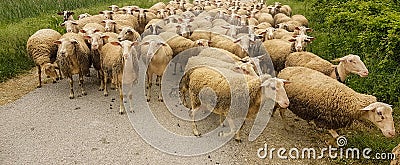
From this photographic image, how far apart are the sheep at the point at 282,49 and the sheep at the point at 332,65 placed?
316 millimetres

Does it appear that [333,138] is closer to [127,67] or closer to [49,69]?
[127,67]

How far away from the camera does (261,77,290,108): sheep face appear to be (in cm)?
580

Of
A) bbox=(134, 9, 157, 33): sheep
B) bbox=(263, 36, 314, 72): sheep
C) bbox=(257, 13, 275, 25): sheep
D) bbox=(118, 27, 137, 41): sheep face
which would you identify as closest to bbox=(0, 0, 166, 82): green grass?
bbox=(134, 9, 157, 33): sheep

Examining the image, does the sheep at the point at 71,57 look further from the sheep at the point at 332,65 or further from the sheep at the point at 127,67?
the sheep at the point at 332,65

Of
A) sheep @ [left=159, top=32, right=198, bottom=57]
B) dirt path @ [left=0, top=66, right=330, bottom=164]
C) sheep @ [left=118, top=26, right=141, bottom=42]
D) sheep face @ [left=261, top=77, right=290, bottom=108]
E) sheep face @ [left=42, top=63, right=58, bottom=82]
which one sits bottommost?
dirt path @ [left=0, top=66, right=330, bottom=164]

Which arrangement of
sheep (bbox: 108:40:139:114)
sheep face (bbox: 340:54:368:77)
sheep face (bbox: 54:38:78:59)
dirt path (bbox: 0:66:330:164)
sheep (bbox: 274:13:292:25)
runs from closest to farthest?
1. dirt path (bbox: 0:66:330:164)
2. sheep face (bbox: 340:54:368:77)
3. sheep (bbox: 108:40:139:114)
4. sheep face (bbox: 54:38:78:59)
5. sheep (bbox: 274:13:292:25)

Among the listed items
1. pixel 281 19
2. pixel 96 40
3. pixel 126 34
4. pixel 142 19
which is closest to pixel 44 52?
pixel 96 40

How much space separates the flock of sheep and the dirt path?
384 millimetres

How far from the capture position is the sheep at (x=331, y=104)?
5434 mm

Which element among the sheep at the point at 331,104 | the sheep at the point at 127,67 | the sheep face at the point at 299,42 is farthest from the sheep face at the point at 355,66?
the sheep at the point at 127,67

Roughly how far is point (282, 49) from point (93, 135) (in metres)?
4.74

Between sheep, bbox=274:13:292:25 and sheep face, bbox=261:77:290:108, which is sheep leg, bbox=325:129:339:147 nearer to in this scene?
sheep face, bbox=261:77:290:108

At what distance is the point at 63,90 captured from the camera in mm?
8375

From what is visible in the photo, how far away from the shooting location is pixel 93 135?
6312 mm
